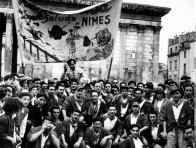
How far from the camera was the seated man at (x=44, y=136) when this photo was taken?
848 centimetres

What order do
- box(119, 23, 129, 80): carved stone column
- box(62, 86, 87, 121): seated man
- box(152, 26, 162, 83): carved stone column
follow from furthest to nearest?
box(152, 26, 162, 83): carved stone column → box(119, 23, 129, 80): carved stone column → box(62, 86, 87, 121): seated man

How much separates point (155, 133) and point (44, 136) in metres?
3.29

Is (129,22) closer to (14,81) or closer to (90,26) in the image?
(90,26)

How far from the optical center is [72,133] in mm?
9539

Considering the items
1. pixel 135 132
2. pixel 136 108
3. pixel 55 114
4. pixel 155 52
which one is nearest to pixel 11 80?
pixel 55 114

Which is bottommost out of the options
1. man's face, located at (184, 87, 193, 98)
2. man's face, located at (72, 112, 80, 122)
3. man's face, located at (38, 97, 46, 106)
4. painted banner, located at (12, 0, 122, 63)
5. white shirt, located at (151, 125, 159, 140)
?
white shirt, located at (151, 125, 159, 140)

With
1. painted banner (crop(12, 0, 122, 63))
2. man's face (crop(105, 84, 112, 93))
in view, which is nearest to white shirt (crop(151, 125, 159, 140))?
man's face (crop(105, 84, 112, 93))

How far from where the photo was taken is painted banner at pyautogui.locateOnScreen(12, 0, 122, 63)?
44.1ft

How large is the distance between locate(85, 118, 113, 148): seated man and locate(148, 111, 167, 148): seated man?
4.36ft

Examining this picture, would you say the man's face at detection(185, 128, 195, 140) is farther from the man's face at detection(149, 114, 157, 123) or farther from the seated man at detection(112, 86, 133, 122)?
the seated man at detection(112, 86, 133, 122)

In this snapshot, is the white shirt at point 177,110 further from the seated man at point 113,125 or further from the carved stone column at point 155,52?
the carved stone column at point 155,52

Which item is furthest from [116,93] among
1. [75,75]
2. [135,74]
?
[135,74]

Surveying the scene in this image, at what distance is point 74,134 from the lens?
9.52 metres

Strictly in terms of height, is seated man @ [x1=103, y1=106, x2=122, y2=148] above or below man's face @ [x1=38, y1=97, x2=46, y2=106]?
below
